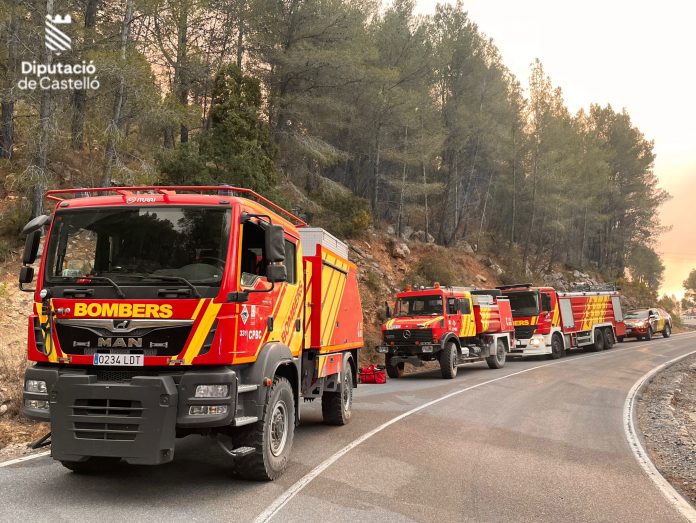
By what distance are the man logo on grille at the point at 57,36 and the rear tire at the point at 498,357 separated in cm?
1685

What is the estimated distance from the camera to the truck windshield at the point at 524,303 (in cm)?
2378

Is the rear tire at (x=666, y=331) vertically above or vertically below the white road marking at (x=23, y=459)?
above

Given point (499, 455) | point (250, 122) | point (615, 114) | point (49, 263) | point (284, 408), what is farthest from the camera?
point (615, 114)

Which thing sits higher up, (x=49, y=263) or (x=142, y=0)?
(x=142, y=0)

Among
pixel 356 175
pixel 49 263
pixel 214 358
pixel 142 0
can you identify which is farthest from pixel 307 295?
pixel 356 175

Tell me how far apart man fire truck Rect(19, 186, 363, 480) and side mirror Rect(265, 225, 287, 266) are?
0.01 meters

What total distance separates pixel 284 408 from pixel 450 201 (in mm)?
36422

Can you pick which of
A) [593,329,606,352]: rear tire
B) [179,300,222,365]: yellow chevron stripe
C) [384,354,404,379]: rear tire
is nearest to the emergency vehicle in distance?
[593,329,606,352]: rear tire

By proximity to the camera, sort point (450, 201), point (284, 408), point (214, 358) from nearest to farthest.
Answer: point (214, 358) < point (284, 408) < point (450, 201)

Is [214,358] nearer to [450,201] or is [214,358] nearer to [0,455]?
[0,455]

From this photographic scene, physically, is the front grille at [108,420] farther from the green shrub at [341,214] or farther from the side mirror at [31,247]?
the green shrub at [341,214]

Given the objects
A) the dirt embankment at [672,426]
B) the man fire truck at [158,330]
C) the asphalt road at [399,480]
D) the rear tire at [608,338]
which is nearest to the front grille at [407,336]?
the dirt embankment at [672,426]

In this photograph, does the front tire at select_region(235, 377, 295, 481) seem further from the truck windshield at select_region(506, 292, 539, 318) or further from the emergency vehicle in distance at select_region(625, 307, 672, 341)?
the emergency vehicle in distance at select_region(625, 307, 672, 341)

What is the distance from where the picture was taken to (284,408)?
245 inches
